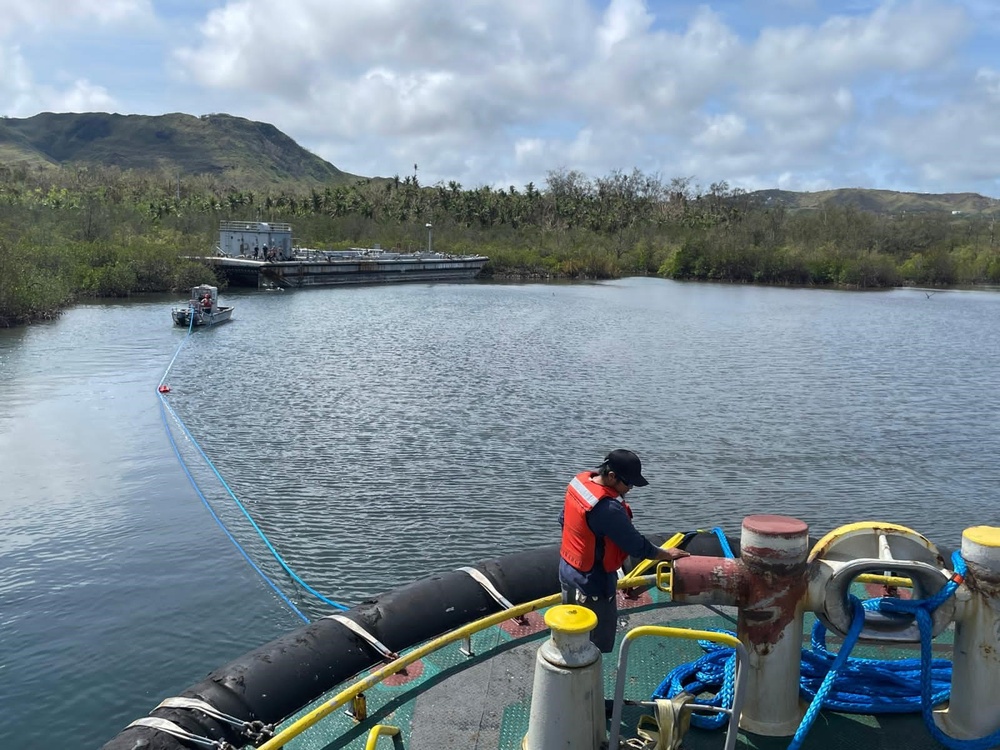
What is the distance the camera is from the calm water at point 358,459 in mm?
10055

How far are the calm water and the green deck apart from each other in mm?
4006

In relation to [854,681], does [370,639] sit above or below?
below

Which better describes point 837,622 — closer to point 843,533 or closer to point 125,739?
point 843,533

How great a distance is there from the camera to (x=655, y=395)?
23359 mm

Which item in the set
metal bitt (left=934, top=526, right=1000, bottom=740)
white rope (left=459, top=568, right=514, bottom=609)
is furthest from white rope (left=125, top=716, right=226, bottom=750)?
metal bitt (left=934, top=526, right=1000, bottom=740)

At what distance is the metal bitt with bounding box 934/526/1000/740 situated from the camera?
13.8 feet

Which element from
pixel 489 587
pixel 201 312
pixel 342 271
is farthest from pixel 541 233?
pixel 489 587

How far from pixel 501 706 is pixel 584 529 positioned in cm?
147

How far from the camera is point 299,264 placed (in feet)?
204

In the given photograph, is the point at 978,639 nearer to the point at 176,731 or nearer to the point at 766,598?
the point at 766,598

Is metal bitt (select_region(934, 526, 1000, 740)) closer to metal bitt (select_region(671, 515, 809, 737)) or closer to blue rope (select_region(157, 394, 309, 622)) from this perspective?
metal bitt (select_region(671, 515, 809, 737))

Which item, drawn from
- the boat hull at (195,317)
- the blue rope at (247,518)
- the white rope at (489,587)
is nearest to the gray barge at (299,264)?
the boat hull at (195,317)

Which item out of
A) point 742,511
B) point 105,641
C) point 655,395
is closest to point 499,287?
point 655,395

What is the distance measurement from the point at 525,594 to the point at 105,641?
541 cm
